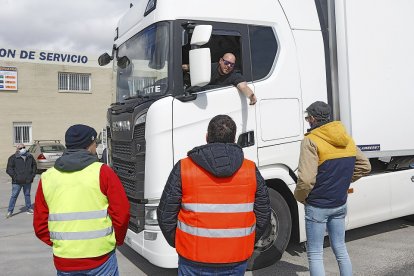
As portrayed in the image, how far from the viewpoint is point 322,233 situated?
142 inches

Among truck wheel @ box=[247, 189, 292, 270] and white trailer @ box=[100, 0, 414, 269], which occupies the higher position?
white trailer @ box=[100, 0, 414, 269]

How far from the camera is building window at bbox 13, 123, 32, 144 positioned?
76.9 ft

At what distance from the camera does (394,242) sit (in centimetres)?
589

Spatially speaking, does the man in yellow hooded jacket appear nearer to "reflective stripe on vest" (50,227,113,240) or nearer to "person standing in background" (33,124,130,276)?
"person standing in background" (33,124,130,276)

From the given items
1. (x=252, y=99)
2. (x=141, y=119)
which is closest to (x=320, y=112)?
(x=252, y=99)

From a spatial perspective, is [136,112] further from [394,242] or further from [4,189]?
[4,189]

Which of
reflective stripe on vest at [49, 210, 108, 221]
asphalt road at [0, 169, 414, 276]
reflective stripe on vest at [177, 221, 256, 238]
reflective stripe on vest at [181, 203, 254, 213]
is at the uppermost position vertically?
reflective stripe on vest at [181, 203, 254, 213]

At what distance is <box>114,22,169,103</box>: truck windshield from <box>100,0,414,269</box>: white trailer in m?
0.01

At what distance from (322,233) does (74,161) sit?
2216mm

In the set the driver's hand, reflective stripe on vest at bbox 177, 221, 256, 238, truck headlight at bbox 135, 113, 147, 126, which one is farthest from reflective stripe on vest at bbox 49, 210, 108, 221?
the driver's hand

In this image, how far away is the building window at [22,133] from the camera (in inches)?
923

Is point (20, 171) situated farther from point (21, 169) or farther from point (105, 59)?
point (105, 59)

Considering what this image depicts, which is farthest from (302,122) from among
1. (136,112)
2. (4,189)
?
(4,189)

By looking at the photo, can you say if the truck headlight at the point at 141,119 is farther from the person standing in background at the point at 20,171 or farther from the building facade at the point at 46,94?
the building facade at the point at 46,94
